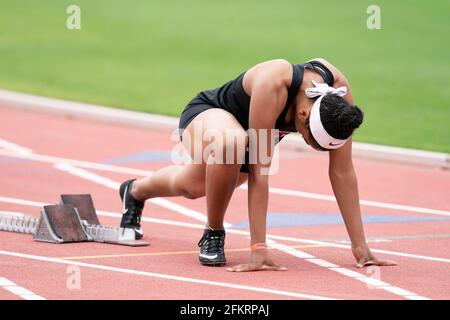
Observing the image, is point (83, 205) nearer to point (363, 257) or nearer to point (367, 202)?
point (363, 257)

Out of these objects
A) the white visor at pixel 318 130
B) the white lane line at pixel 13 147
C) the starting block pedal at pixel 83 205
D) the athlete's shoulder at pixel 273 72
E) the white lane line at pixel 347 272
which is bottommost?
the white lane line at pixel 347 272

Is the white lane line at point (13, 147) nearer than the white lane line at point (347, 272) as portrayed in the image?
No

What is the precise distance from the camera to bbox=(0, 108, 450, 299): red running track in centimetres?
804

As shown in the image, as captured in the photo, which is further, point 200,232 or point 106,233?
point 200,232

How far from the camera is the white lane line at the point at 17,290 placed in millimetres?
7543

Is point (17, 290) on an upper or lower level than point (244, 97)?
lower

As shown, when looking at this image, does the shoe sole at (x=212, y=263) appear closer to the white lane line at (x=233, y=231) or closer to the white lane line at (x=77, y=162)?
the white lane line at (x=233, y=231)

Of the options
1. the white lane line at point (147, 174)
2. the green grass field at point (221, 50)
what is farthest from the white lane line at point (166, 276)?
the green grass field at point (221, 50)

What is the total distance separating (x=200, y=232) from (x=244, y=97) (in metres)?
1.93

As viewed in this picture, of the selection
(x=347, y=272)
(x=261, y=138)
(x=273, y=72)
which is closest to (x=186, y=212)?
(x=347, y=272)

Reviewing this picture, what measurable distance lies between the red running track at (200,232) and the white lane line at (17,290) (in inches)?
1.6

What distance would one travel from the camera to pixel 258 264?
28.1 feet
